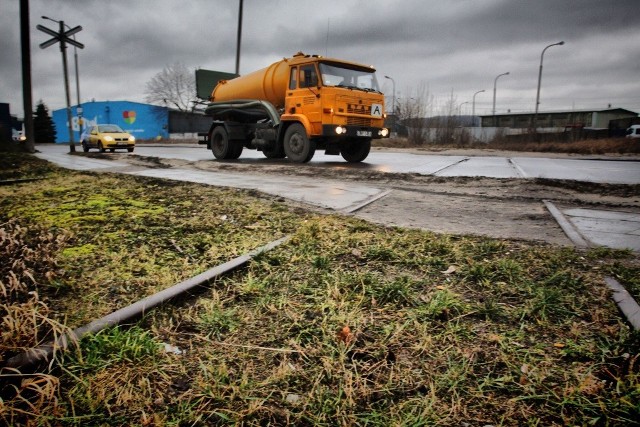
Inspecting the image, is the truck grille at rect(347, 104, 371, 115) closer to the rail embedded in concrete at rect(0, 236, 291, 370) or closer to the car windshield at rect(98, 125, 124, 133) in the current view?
the rail embedded in concrete at rect(0, 236, 291, 370)

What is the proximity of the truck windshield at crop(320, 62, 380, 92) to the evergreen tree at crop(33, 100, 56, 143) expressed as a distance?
53.5 metres

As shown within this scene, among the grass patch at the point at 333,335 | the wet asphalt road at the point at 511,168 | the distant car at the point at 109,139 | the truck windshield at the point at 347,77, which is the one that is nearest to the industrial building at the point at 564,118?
the wet asphalt road at the point at 511,168

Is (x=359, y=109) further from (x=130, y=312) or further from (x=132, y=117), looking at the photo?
(x=132, y=117)

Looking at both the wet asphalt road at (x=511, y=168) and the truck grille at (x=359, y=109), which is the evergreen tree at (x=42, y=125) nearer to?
the wet asphalt road at (x=511, y=168)

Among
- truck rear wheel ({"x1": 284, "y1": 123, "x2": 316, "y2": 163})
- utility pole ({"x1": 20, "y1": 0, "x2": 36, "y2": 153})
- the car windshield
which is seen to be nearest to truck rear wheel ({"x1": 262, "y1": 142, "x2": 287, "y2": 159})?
truck rear wheel ({"x1": 284, "y1": 123, "x2": 316, "y2": 163})

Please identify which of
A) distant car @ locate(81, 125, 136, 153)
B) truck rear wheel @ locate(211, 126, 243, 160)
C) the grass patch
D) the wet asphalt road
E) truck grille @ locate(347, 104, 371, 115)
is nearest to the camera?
the grass patch

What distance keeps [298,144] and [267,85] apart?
240 centimetres

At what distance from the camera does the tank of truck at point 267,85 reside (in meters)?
11.8

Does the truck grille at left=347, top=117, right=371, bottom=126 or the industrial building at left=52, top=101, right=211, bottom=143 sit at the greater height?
the industrial building at left=52, top=101, right=211, bottom=143

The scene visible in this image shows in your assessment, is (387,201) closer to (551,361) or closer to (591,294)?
(591,294)

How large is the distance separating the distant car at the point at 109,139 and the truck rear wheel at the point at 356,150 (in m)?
13.3

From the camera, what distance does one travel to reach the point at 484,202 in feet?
18.0

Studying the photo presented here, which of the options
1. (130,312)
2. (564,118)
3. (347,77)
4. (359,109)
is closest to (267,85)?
(347,77)

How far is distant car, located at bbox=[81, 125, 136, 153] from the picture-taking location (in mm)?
20406
